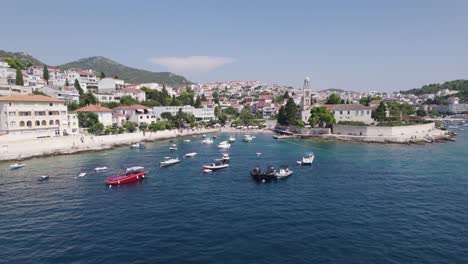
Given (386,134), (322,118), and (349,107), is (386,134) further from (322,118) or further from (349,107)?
(349,107)

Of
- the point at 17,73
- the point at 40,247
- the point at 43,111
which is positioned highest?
the point at 17,73

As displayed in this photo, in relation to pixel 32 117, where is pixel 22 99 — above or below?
above

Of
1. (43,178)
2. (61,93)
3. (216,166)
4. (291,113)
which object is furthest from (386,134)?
(61,93)

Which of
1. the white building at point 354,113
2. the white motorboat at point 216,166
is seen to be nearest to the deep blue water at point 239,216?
the white motorboat at point 216,166

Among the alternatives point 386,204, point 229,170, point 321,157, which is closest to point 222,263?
point 386,204

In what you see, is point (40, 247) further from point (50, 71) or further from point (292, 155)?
point (50, 71)

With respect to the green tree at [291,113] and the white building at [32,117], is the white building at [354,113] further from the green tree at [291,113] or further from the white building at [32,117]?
the white building at [32,117]
